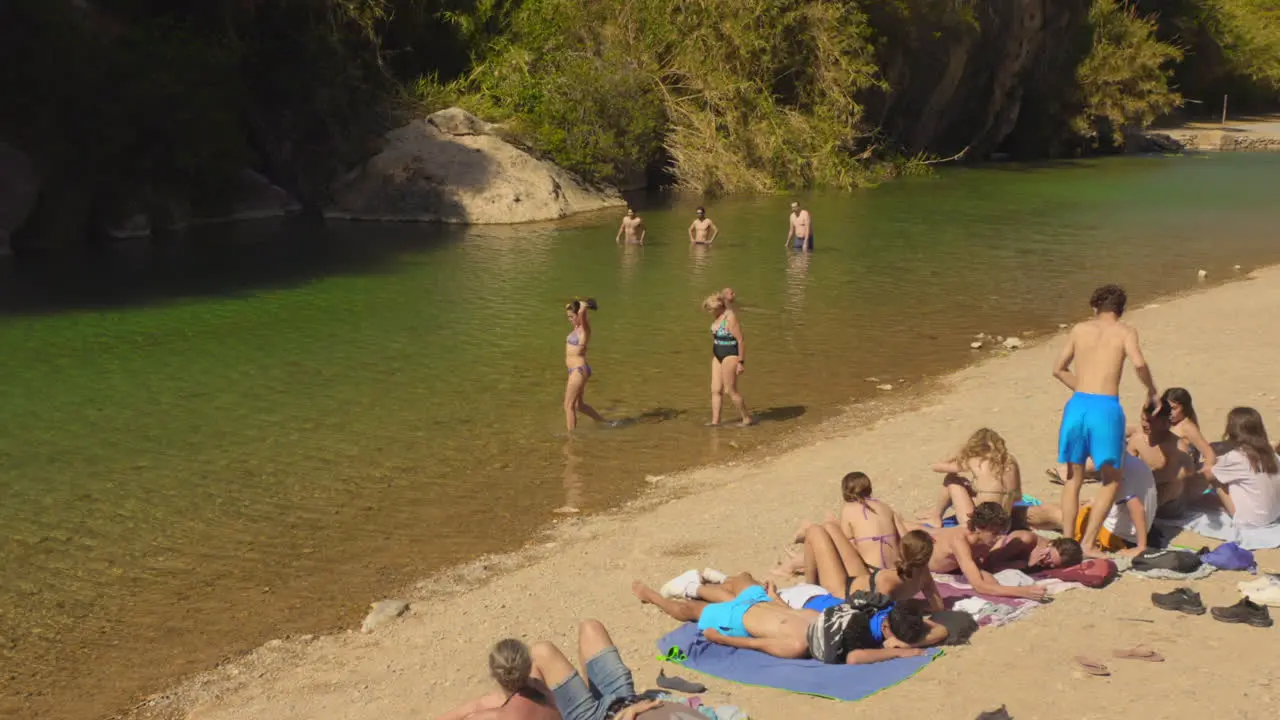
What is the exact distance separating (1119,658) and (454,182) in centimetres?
2469

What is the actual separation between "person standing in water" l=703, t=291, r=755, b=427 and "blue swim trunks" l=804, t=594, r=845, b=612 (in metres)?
5.65

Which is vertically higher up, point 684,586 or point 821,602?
point 821,602

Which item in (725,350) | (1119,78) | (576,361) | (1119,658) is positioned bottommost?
(1119,658)

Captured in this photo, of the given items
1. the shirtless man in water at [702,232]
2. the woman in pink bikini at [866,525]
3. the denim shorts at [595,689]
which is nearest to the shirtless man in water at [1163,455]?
the woman in pink bikini at [866,525]

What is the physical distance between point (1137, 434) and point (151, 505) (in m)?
7.81

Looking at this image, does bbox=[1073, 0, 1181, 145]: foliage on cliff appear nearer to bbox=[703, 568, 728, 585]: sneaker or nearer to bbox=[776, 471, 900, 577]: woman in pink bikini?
bbox=[776, 471, 900, 577]: woman in pink bikini

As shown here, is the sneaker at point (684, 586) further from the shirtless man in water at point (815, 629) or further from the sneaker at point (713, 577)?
the shirtless man in water at point (815, 629)

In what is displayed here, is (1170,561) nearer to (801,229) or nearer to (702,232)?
(801,229)

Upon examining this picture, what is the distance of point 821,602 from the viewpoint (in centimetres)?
782

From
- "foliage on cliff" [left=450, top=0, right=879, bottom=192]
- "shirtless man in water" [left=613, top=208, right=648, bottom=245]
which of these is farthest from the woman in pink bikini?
"foliage on cliff" [left=450, top=0, right=879, bottom=192]

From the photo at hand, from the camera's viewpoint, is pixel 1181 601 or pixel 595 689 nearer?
pixel 595 689

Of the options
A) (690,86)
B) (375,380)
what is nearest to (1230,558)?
(375,380)

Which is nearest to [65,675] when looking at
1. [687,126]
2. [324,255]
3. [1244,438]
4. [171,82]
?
[1244,438]

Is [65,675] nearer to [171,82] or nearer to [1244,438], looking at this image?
[1244,438]
